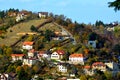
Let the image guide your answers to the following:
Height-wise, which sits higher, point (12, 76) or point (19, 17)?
point (19, 17)

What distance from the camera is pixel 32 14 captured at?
69.1m

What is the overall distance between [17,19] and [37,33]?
7961 mm

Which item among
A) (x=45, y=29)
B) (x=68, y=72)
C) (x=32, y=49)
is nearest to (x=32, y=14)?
(x=45, y=29)

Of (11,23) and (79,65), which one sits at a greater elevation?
(11,23)

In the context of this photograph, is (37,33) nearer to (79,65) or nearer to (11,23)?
(11,23)

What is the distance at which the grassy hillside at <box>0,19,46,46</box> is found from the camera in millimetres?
56031

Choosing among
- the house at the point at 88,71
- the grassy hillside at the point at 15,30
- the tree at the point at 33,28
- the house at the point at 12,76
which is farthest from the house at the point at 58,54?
the tree at the point at 33,28

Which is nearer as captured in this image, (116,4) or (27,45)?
(116,4)

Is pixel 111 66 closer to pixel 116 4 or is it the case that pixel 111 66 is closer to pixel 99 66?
pixel 99 66

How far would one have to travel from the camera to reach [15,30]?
60.3m

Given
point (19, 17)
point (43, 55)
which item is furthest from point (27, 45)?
point (19, 17)

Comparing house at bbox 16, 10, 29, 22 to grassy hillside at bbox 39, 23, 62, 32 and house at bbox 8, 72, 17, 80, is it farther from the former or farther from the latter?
house at bbox 8, 72, 17, 80

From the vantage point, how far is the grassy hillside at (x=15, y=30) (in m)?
56.0

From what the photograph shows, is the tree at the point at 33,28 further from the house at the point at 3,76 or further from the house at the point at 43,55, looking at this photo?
the house at the point at 3,76
